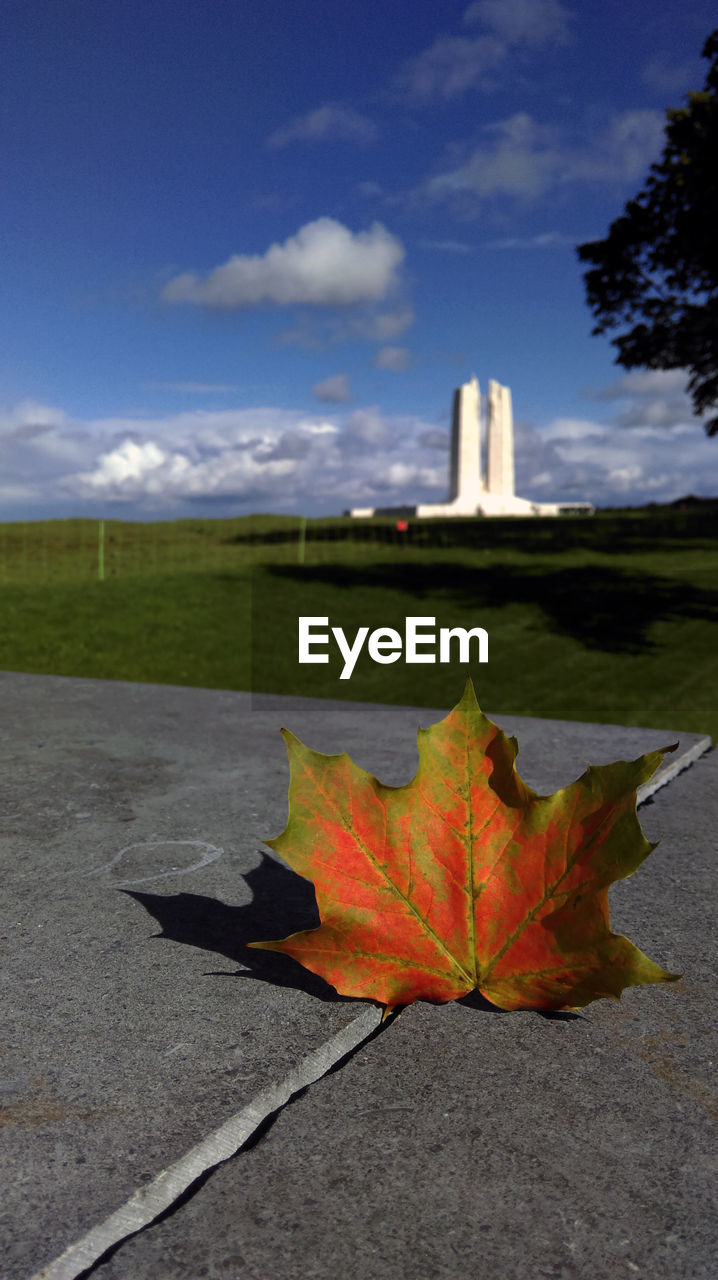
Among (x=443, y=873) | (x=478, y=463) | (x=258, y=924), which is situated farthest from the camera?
(x=478, y=463)

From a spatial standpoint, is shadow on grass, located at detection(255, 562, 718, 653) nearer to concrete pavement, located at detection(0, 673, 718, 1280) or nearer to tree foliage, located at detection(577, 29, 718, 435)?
tree foliage, located at detection(577, 29, 718, 435)

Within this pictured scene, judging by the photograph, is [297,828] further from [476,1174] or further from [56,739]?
[56,739]

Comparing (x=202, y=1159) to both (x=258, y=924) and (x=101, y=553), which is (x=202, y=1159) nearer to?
(x=258, y=924)

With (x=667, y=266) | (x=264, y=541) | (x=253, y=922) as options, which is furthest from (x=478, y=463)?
(x=253, y=922)

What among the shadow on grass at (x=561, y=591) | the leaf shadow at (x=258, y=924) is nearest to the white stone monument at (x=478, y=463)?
the shadow on grass at (x=561, y=591)

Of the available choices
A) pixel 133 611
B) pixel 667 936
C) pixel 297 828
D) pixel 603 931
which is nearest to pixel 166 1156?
pixel 297 828

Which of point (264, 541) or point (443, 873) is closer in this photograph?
point (443, 873)

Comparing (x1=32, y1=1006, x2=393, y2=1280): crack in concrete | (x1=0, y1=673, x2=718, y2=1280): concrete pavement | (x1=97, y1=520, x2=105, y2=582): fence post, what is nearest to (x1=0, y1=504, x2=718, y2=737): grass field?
(x1=97, y1=520, x2=105, y2=582): fence post
